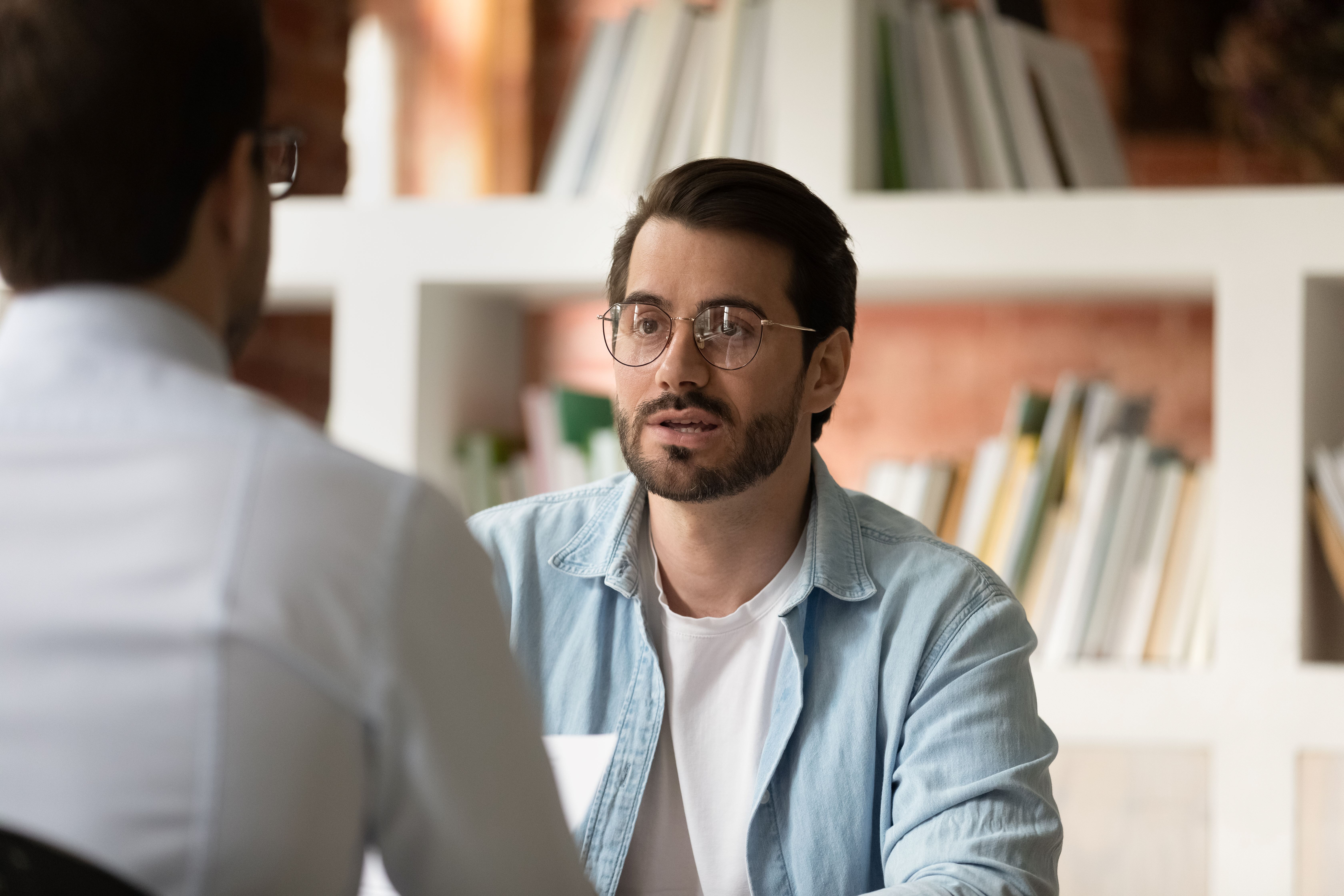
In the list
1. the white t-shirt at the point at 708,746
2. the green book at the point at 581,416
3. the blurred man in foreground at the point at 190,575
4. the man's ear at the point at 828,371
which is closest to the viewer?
the blurred man in foreground at the point at 190,575

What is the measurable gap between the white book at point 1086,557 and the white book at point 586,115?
3.06ft

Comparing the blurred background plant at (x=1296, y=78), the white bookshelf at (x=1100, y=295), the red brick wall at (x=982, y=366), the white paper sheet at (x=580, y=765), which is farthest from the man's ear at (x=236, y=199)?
the blurred background plant at (x=1296, y=78)

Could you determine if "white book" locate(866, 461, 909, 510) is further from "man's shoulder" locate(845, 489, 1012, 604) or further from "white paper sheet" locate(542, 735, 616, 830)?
"white paper sheet" locate(542, 735, 616, 830)

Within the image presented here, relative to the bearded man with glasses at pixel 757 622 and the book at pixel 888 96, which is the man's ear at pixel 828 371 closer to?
the bearded man with glasses at pixel 757 622

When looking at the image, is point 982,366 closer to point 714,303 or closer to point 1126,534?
point 1126,534

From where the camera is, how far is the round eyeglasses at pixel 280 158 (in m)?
0.71

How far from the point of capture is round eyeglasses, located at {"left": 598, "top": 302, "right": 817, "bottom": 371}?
61.2 inches

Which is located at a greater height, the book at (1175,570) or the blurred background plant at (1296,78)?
the blurred background plant at (1296,78)

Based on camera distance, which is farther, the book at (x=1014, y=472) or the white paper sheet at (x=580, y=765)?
the book at (x=1014, y=472)

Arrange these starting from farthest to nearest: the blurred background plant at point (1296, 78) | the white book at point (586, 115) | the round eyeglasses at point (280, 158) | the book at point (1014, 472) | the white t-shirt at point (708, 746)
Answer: the blurred background plant at point (1296, 78), the white book at point (586, 115), the book at point (1014, 472), the white t-shirt at point (708, 746), the round eyeglasses at point (280, 158)

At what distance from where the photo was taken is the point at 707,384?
1.55m

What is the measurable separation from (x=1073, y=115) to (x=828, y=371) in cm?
79

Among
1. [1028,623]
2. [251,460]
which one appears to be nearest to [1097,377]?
[1028,623]

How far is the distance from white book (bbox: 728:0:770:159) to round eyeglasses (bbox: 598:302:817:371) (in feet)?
2.03
